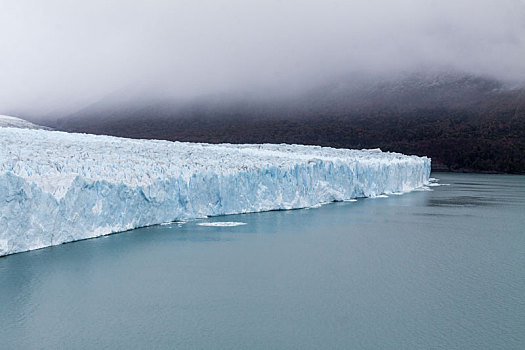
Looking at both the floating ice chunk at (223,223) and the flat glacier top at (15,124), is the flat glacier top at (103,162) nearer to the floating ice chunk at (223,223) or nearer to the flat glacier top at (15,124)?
the floating ice chunk at (223,223)

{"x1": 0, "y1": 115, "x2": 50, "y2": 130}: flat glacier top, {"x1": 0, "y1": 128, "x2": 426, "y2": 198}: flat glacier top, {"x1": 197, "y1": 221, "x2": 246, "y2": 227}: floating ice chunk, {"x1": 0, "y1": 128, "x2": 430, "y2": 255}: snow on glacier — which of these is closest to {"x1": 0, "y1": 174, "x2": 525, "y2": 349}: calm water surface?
{"x1": 197, "y1": 221, "x2": 246, "y2": 227}: floating ice chunk

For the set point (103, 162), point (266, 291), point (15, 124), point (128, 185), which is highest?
point (15, 124)

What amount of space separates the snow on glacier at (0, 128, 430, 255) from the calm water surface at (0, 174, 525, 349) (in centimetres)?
39

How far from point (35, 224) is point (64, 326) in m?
3.55

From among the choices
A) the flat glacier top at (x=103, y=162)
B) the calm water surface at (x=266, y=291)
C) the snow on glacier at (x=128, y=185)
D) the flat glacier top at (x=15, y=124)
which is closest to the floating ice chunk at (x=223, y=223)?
the calm water surface at (x=266, y=291)

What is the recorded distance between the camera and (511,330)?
5.48m

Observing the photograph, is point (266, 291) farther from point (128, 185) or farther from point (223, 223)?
point (223, 223)

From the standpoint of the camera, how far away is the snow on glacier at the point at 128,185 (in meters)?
8.22

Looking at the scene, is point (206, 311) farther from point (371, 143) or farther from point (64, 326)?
point (371, 143)

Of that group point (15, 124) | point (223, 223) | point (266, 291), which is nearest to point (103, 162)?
point (223, 223)

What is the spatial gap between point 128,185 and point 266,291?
4.63m

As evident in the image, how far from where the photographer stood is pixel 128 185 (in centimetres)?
1016

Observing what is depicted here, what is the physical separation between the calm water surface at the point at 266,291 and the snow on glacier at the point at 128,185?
0.39 meters

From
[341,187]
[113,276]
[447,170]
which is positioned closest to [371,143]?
[447,170]
